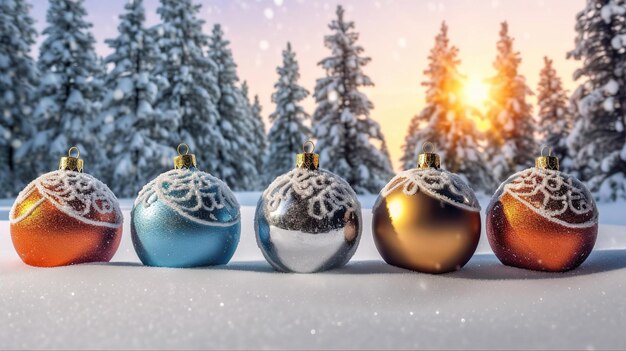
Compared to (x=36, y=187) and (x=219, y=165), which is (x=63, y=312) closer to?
(x=36, y=187)

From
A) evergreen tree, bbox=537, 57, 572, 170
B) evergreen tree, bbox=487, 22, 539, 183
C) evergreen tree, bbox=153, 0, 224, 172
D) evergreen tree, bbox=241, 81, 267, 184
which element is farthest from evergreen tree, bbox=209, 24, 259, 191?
evergreen tree, bbox=537, 57, 572, 170

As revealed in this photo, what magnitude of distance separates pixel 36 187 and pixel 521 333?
3634 mm

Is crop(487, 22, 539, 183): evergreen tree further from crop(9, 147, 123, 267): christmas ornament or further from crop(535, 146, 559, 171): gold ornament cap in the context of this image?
crop(9, 147, 123, 267): christmas ornament

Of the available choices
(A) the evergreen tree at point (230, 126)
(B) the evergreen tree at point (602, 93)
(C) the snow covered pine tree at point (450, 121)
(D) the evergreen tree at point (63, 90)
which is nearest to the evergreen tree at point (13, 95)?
(D) the evergreen tree at point (63, 90)

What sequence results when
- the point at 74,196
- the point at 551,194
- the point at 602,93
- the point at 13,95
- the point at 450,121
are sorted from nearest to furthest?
the point at 551,194
the point at 74,196
the point at 602,93
the point at 13,95
the point at 450,121

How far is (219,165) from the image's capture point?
32094mm

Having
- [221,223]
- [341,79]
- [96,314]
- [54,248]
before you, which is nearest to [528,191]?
[221,223]

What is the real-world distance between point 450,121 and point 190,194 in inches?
1020

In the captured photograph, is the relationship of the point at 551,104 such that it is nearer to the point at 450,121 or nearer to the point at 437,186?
the point at 450,121

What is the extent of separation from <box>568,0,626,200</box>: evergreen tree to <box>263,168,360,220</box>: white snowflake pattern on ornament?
57.0 ft

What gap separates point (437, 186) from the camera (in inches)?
159

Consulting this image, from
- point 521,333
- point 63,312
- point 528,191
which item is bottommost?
point 63,312

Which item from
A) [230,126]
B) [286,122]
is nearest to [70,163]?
[230,126]

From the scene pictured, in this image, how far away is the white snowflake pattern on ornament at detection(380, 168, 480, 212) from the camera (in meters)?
4.02
